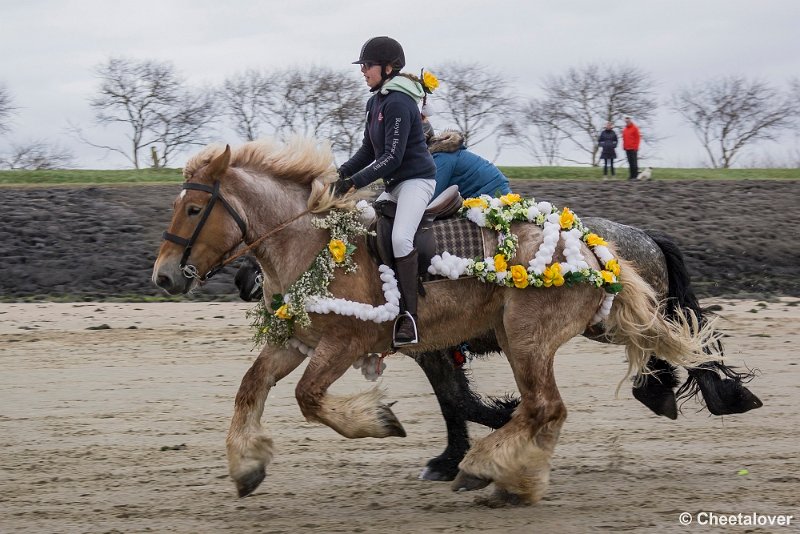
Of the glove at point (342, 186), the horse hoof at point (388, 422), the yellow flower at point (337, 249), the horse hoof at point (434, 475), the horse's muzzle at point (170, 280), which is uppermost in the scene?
the glove at point (342, 186)

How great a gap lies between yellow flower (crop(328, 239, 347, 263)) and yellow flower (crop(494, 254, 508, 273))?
90cm

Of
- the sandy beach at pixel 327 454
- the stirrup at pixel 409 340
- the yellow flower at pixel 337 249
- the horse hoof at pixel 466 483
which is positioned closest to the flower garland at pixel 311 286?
the yellow flower at pixel 337 249

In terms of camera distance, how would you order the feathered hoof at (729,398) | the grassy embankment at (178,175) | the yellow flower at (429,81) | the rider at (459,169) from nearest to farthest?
1. the yellow flower at (429,81)
2. the feathered hoof at (729,398)
3. the rider at (459,169)
4. the grassy embankment at (178,175)

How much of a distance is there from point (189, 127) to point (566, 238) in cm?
2575

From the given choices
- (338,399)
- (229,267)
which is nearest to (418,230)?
(338,399)

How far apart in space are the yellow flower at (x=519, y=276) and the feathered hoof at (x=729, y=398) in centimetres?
180

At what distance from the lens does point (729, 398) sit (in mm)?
7023

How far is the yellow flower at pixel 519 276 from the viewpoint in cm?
610

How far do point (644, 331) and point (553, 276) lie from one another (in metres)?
0.82

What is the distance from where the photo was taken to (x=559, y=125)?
36156mm

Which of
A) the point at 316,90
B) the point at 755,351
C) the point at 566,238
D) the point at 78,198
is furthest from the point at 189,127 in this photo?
the point at 566,238

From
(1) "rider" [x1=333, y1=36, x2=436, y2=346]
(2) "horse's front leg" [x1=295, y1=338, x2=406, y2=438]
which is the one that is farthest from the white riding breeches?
(2) "horse's front leg" [x1=295, y1=338, x2=406, y2=438]

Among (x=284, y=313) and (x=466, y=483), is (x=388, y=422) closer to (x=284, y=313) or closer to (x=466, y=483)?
(x=466, y=483)

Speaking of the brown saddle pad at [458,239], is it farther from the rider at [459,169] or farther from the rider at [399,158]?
the rider at [459,169]
